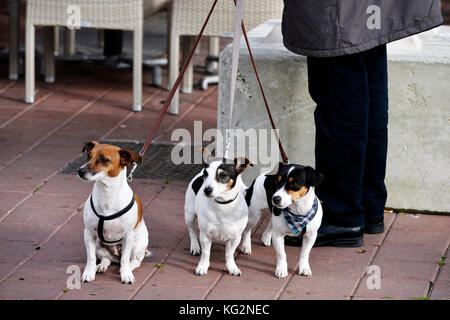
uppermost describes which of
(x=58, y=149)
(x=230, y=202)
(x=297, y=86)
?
(x=297, y=86)

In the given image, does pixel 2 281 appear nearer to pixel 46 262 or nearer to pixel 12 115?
pixel 46 262

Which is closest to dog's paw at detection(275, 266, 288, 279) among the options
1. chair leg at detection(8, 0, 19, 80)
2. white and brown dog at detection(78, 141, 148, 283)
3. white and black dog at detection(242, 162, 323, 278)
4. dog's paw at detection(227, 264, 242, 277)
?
white and black dog at detection(242, 162, 323, 278)

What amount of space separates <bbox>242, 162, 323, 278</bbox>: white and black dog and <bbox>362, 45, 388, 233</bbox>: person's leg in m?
0.66

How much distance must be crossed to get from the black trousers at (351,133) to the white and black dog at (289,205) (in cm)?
39

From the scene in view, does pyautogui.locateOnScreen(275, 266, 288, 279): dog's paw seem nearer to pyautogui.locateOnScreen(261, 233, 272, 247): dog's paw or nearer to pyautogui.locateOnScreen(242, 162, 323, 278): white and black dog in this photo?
pyautogui.locateOnScreen(242, 162, 323, 278): white and black dog

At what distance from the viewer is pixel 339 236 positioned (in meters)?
4.51

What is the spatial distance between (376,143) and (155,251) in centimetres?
139

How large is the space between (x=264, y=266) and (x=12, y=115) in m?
3.39

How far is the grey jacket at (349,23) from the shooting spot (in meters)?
4.07

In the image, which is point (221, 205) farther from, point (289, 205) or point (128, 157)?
point (128, 157)

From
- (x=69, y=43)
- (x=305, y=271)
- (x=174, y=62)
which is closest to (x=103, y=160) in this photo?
(x=305, y=271)

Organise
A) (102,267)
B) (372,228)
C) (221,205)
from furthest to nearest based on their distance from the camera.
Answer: (372,228) < (102,267) < (221,205)
